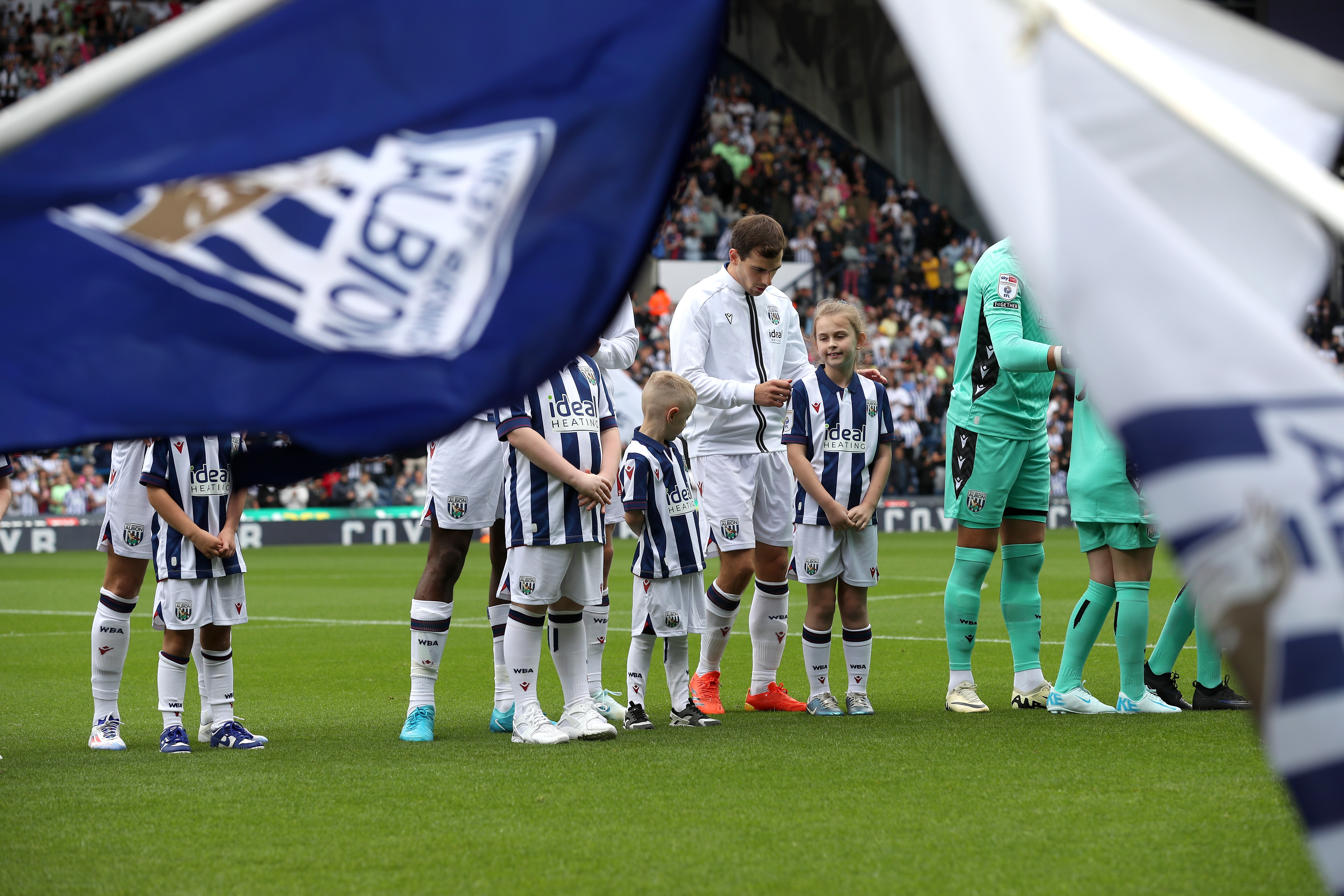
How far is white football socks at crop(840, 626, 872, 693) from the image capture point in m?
6.22

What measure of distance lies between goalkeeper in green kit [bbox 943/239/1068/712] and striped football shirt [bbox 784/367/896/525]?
34cm

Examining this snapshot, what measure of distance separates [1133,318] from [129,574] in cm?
504

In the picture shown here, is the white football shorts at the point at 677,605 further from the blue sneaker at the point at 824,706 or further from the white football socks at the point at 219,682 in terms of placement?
the white football socks at the point at 219,682

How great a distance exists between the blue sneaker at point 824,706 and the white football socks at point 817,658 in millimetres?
19

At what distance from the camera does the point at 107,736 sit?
569 centimetres

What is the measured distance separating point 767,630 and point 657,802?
233 cm

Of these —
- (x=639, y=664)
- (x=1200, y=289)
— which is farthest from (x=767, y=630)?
(x=1200, y=289)

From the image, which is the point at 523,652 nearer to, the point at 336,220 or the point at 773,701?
the point at 773,701

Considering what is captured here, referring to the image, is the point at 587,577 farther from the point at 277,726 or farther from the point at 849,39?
the point at 849,39

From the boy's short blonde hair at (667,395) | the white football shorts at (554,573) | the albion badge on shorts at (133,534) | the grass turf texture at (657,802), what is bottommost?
the grass turf texture at (657,802)

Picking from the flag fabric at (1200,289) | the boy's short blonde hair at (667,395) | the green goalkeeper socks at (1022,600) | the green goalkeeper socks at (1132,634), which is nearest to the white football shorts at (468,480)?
the boy's short blonde hair at (667,395)

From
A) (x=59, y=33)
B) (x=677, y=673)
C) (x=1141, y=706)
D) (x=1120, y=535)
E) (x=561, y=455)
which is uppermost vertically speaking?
(x=59, y=33)

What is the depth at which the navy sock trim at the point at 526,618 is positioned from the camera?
557 centimetres

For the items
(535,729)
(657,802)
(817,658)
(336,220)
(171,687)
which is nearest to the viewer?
(336,220)
